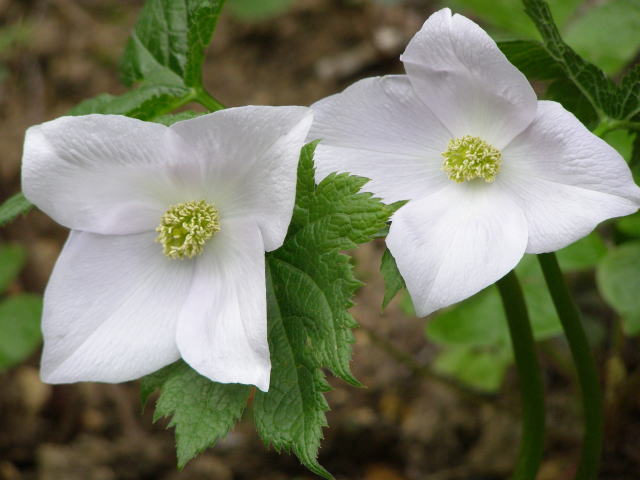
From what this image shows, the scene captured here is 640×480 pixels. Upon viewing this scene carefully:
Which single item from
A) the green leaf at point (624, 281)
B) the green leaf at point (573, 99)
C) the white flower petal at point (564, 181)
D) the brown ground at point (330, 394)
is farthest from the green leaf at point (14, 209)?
the green leaf at point (624, 281)

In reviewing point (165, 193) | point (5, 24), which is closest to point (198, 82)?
point (165, 193)

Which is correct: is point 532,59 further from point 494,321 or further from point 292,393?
point 494,321

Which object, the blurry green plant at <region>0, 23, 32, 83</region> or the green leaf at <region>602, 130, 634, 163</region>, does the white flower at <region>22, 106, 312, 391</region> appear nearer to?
the green leaf at <region>602, 130, 634, 163</region>

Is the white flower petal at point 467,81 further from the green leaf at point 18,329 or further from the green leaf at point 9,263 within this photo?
the green leaf at point 9,263

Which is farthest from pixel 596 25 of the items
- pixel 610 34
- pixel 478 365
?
pixel 478 365

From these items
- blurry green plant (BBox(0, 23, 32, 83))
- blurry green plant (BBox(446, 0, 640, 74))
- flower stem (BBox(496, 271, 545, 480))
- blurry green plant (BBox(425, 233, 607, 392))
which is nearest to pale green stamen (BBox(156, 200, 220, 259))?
flower stem (BBox(496, 271, 545, 480))

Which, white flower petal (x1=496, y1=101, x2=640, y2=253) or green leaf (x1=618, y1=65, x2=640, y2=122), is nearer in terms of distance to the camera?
white flower petal (x1=496, y1=101, x2=640, y2=253)

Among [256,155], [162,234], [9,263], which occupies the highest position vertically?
[256,155]
